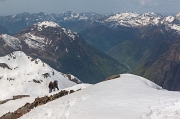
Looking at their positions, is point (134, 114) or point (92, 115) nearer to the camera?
point (134, 114)

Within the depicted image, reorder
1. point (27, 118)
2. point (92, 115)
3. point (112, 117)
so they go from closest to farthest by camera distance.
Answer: point (112, 117)
point (92, 115)
point (27, 118)

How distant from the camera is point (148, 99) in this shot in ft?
87.4

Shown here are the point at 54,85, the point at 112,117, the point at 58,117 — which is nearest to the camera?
the point at 112,117

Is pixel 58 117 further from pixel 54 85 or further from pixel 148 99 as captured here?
pixel 54 85

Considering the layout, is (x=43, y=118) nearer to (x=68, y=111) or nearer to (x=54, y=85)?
(x=68, y=111)

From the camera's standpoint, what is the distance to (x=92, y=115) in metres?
23.5

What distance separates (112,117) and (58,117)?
19.9ft

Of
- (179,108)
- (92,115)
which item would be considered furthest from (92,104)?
(179,108)

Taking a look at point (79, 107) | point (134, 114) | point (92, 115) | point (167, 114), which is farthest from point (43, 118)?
point (167, 114)

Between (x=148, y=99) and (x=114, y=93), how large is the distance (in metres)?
6.23

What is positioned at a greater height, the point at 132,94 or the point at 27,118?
the point at 132,94

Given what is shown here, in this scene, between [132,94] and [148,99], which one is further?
[132,94]

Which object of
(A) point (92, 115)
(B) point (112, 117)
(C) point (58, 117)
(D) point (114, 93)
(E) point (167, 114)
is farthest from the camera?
(D) point (114, 93)

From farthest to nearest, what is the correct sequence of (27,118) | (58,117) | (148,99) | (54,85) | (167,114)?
1. (54,85)
2. (27,118)
3. (148,99)
4. (58,117)
5. (167,114)
